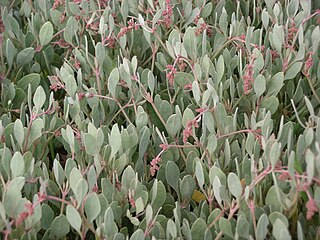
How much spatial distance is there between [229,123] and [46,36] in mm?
788

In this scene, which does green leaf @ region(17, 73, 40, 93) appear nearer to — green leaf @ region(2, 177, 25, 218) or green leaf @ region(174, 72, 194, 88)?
green leaf @ region(174, 72, 194, 88)

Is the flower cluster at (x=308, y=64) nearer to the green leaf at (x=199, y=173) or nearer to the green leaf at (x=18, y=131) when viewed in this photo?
the green leaf at (x=199, y=173)

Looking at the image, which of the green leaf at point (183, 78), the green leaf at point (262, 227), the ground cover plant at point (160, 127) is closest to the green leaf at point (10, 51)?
the ground cover plant at point (160, 127)

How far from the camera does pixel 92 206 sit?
1449 mm

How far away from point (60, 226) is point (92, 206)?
0.12 metres

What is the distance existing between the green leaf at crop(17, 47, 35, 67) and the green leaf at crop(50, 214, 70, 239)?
0.80 metres

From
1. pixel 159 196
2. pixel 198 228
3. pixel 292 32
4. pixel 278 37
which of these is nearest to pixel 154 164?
pixel 159 196

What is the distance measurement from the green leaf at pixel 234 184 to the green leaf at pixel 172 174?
0.24 meters

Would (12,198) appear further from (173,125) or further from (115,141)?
(173,125)

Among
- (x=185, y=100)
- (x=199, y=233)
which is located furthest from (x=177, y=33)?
(x=199, y=233)

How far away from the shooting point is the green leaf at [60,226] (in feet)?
4.98

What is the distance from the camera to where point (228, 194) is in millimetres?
1538

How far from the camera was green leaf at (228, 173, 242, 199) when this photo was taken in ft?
4.79

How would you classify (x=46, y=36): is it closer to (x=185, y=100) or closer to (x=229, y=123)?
(x=185, y=100)
